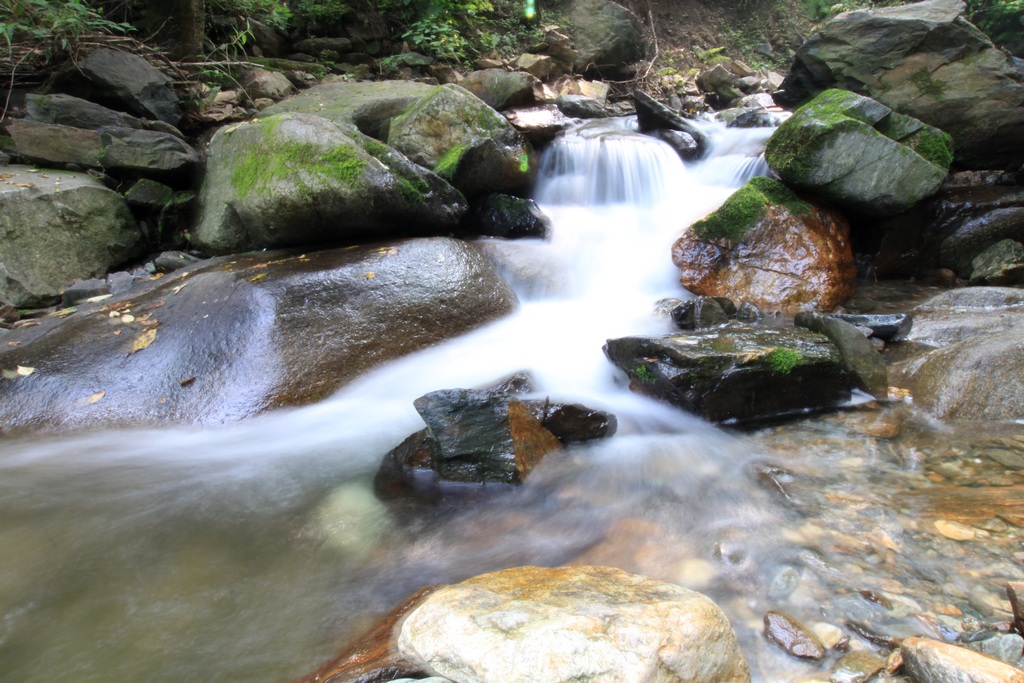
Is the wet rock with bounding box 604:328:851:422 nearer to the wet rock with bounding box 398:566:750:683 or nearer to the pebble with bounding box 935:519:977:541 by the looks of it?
the pebble with bounding box 935:519:977:541

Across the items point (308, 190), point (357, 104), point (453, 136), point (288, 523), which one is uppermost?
point (357, 104)

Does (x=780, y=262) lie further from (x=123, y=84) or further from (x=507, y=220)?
(x=123, y=84)

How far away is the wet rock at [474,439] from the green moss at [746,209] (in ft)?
14.0

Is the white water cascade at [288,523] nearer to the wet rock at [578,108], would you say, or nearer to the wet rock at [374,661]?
the wet rock at [374,661]

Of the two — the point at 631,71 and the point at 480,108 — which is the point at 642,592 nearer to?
the point at 480,108

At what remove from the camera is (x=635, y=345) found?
411 centimetres

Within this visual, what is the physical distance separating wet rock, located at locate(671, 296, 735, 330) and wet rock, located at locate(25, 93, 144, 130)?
675 centimetres

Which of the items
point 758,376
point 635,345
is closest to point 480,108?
point 635,345

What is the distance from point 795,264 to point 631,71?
33.8ft

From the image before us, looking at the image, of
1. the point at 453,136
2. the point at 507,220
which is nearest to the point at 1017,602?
the point at 507,220

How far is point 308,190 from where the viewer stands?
490 cm

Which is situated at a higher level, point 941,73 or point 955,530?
point 941,73

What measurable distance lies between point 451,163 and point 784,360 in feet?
14.2

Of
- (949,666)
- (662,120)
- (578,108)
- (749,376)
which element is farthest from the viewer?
(578,108)
